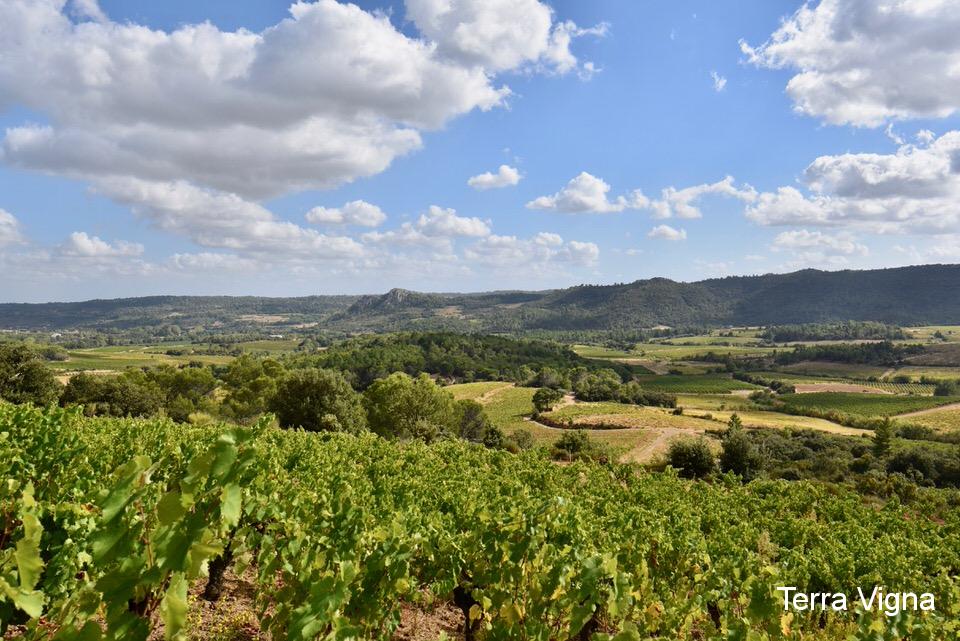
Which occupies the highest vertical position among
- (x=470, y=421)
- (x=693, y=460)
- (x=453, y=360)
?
(x=693, y=460)

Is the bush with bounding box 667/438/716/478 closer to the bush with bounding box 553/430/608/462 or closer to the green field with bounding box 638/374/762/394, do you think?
the bush with bounding box 553/430/608/462

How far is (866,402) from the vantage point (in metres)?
93.6

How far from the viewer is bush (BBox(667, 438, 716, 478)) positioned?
42688mm

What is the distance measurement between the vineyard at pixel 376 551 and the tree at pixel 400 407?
2606cm

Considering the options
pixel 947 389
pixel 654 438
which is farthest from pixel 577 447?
pixel 947 389

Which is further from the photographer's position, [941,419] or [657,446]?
[941,419]

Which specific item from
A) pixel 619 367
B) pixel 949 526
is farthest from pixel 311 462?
pixel 619 367

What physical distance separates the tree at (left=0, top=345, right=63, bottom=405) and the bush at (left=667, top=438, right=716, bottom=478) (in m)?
49.9

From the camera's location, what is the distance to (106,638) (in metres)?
2.27

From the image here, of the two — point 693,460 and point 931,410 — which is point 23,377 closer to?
point 693,460

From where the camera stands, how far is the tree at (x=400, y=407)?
1854 inches

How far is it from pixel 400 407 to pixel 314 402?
7.88 metres

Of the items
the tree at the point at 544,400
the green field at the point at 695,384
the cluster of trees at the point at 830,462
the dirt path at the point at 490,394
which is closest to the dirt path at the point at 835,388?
the green field at the point at 695,384

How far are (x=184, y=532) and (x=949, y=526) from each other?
1252 inches
